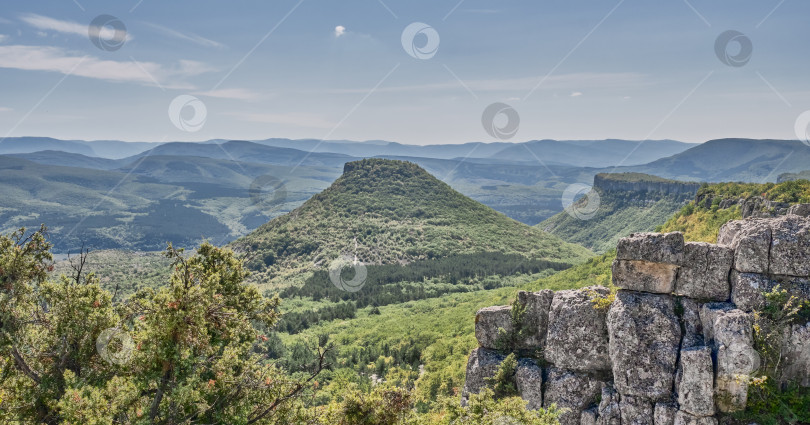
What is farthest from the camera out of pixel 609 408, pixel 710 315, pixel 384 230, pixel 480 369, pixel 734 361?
pixel 384 230

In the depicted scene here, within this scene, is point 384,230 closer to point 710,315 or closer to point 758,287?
point 710,315

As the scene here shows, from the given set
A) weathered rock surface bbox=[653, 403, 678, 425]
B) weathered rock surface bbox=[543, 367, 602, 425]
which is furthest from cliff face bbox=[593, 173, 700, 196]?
weathered rock surface bbox=[653, 403, 678, 425]

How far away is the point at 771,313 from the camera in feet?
64.7

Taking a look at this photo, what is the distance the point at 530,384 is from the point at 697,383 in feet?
24.9

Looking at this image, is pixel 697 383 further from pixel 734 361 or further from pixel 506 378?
pixel 506 378

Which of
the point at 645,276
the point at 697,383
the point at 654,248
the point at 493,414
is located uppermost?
the point at 654,248

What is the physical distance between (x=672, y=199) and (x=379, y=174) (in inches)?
4004

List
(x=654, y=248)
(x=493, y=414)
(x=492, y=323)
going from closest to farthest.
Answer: (x=493, y=414)
(x=654, y=248)
(x=492, y=323)

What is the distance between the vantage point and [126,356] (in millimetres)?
16078

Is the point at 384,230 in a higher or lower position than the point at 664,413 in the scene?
higher

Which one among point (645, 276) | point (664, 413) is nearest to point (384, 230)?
point (645, 276)

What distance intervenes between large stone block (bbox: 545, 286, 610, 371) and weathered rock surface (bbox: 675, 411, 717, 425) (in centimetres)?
371

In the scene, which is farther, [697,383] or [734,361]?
[697,383]

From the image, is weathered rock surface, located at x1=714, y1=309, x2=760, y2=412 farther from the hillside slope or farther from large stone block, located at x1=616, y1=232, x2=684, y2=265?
the hillside slope
